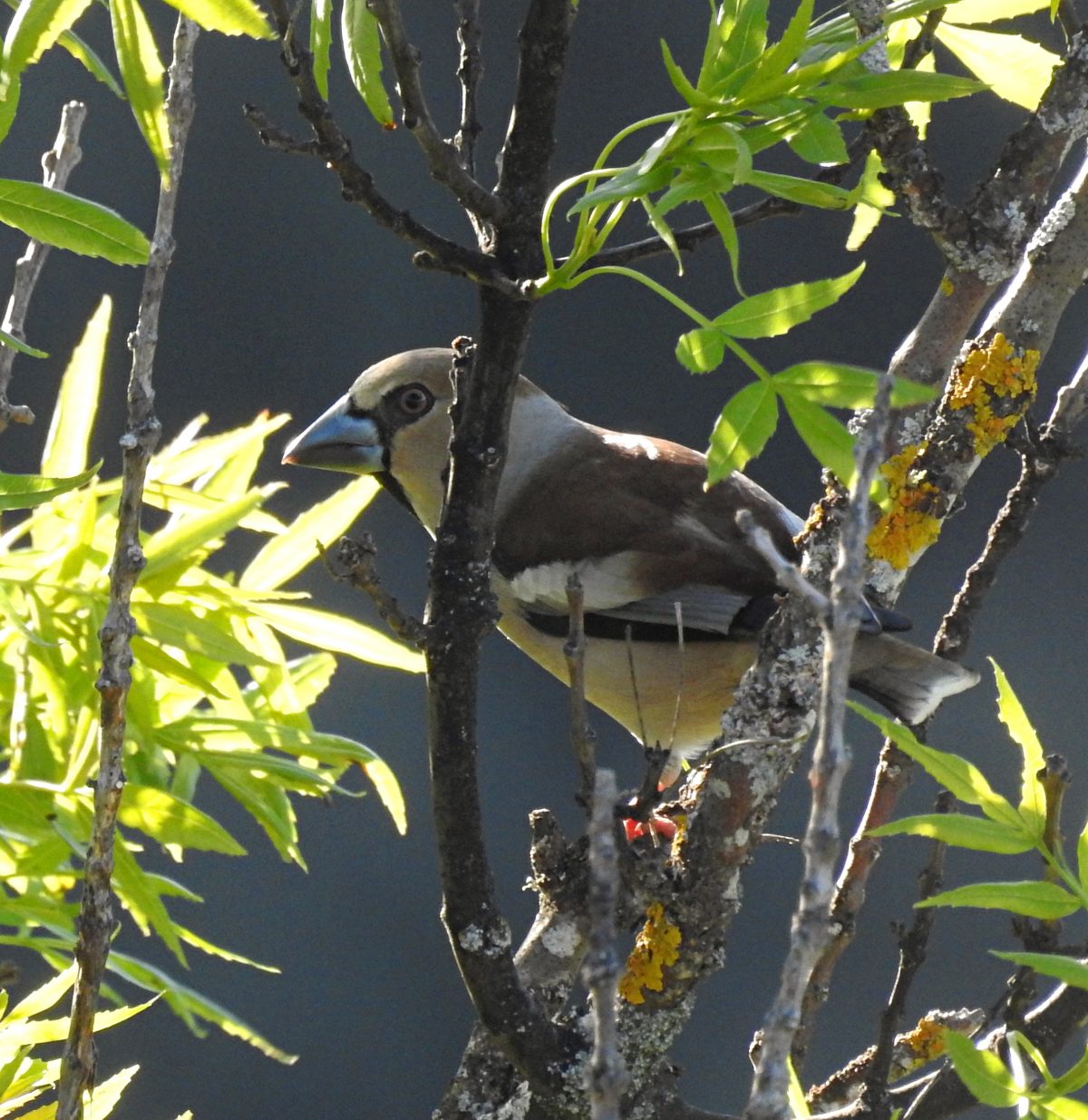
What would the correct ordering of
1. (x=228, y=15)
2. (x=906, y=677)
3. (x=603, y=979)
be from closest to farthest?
(x=603, y=979) < (x=228, y=15) < (x=906, y=677)

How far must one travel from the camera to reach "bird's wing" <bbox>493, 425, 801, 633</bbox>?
4.48 ft

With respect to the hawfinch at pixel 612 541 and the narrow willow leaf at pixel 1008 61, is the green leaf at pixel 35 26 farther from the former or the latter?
the hawfinch at pixel 612 541

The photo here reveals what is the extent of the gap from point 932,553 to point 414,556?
0.88 metres

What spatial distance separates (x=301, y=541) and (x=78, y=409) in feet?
0.51

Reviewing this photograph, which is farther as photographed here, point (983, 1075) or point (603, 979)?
point (983, 1075)

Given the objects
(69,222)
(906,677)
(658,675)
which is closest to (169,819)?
(69,222)

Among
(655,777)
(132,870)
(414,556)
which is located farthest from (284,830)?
(414,556)

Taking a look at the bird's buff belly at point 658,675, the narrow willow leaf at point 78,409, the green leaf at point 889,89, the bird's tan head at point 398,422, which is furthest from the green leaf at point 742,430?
the bird's tan head at point 398,422

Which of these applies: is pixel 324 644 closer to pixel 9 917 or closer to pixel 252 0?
pixel 9 917

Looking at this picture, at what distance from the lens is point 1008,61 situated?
84 centimetres

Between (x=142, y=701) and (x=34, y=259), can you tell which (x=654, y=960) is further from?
(x=34, y=259)

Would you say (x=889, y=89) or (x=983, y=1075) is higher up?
(x=889, y=89)

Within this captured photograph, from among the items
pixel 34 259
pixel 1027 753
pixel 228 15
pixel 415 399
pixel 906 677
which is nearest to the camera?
pixel 228 15

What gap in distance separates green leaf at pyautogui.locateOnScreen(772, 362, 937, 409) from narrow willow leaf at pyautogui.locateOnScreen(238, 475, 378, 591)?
1.23 ft
